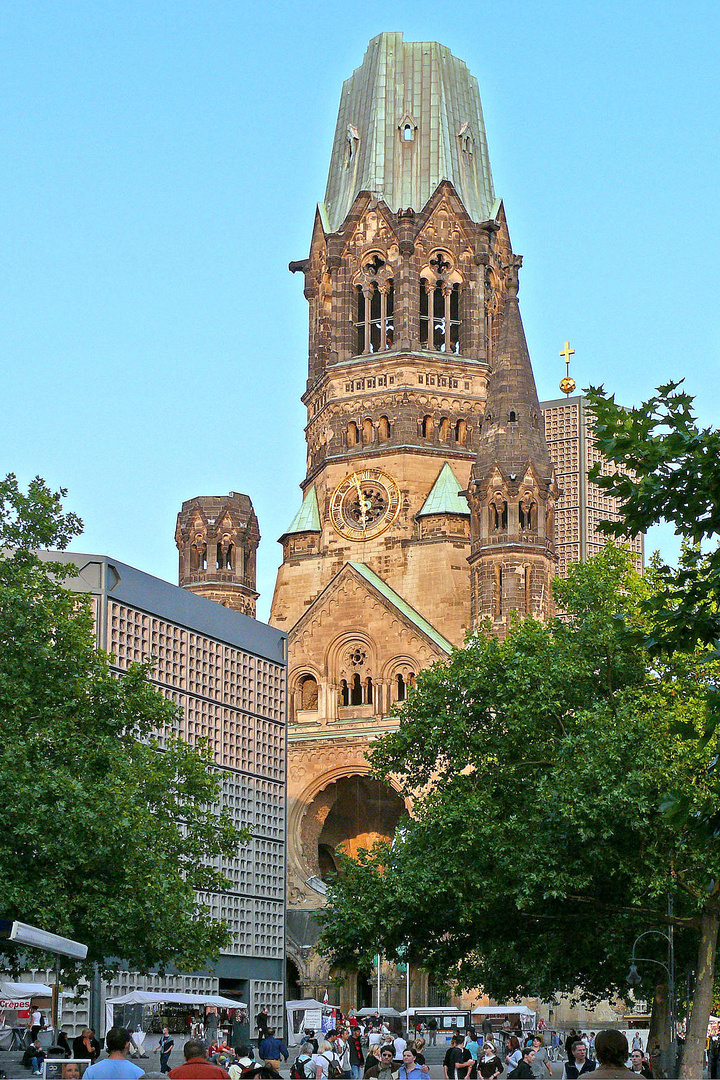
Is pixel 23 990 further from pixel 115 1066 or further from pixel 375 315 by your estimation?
pixel 375 315

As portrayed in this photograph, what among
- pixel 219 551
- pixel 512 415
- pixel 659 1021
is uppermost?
pixel 512 415

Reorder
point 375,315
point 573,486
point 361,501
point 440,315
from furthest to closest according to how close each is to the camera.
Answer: point 573,486
point 375,315
point 440,315
point 361,501

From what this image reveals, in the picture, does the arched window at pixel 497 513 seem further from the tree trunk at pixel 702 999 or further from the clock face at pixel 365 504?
the tree trunk at pixel 702 999

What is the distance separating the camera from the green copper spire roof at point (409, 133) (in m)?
85.6

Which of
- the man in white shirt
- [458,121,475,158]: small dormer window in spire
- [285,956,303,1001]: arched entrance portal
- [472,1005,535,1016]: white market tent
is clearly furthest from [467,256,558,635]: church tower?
the man in white shirt

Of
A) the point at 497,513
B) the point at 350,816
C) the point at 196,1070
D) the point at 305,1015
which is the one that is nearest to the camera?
the point at 196,1070

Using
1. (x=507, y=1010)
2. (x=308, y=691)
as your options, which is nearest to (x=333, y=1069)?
(x=507, y=1010)

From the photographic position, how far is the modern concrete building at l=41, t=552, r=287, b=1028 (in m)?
51.7

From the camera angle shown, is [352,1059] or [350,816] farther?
[350,816]

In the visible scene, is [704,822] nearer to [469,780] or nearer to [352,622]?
[469,780]

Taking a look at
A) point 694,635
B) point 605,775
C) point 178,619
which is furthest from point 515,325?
point 694,635

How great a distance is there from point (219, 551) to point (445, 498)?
34.5 feet

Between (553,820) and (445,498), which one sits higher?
(445,498)

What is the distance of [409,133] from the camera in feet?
283
